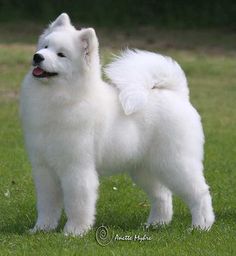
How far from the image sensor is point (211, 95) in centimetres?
1574

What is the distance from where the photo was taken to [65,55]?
20.3 ft

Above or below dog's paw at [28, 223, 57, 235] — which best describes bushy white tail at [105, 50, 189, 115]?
above

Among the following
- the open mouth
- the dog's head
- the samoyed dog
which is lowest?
the samoyed dog

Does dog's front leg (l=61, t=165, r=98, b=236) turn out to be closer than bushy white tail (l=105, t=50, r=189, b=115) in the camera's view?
Yes

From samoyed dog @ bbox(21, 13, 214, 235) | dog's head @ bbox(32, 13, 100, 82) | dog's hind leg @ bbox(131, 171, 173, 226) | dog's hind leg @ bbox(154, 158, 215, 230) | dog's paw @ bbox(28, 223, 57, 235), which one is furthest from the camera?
dog's hind leg @ bbox(131, 171, 173, 226)

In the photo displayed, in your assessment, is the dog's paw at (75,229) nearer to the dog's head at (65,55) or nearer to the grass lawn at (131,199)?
the grass lawn at (131,199)

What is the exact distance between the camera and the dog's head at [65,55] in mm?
6062

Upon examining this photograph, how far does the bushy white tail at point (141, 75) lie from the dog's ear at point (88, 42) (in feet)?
1.58

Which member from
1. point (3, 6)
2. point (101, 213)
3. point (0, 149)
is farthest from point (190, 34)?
point (101, 213)

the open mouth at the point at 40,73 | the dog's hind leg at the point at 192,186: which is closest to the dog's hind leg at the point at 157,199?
the dog's hind leg at the point at 192,186

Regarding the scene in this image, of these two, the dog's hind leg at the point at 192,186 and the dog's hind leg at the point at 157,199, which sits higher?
the dog's hind leg at the point at 192,186

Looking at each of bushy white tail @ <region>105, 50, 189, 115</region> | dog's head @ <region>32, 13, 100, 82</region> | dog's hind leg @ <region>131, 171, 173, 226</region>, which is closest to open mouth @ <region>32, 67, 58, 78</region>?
dog's head @ <region>32, 13, 100, 82</region>

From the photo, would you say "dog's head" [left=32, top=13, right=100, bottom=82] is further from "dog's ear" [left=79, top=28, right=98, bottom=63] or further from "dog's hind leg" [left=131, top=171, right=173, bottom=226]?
"dog's hind leg" [left=131, top=171, right=173, bottom=226]

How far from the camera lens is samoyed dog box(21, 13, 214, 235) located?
20.4 feet
